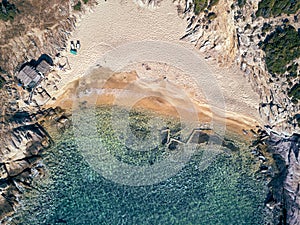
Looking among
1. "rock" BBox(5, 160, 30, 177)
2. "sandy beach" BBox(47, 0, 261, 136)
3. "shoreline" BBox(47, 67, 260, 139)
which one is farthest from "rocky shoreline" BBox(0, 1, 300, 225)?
"shoreline" BBox(47, 67, 260, 139)

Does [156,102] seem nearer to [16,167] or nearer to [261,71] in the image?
[261,71]

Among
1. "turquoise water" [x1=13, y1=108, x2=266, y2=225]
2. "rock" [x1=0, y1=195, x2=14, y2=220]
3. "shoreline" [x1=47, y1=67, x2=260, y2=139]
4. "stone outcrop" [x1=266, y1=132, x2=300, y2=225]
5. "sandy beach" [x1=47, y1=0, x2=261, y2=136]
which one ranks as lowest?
"rock" [x1=0, y1=195, x2=14, y2=220]

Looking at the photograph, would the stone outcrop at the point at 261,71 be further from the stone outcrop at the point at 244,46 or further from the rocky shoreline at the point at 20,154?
the rocky shoreline at the point at 20,154

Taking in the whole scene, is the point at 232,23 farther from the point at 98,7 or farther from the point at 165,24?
the point at 98,7

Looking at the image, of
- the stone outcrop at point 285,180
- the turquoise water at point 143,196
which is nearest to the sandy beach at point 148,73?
the stone outcrop at point 285,180

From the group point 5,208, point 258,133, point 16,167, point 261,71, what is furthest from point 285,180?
point 5,208

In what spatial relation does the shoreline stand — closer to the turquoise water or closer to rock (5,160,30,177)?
the turquoise water
